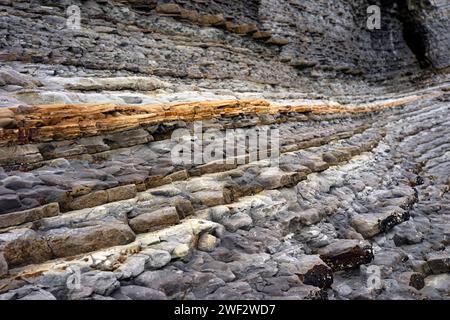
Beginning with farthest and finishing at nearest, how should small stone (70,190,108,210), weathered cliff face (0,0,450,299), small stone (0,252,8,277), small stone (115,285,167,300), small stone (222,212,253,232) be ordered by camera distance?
small stone (222,212,253,232) < small stone (70,190,108,210) < weathered cliff face (0,0,450,299) < small stone (115,285,167,300) < small stone (0,252,8,277)

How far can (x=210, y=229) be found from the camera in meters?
4.16

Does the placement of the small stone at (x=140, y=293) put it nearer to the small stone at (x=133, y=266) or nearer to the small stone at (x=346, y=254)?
the small stone at (x=133, y=266)

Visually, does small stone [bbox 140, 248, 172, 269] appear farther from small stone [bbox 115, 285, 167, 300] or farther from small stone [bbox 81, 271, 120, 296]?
small stone [bbox 81, 271, 120, 296]

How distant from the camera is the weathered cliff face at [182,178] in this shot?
3426 millimetres

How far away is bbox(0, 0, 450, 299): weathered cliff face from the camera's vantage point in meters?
3.43

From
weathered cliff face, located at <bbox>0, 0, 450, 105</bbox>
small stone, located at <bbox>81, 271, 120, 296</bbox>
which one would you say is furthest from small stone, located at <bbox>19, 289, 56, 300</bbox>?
weathered cliff face, located at <bbox>0, 0, 450, 105</bbox>

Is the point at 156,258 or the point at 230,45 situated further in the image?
the point at 230,45

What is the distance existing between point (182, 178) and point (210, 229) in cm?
110

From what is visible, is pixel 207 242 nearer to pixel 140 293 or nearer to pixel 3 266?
pixel 140 293

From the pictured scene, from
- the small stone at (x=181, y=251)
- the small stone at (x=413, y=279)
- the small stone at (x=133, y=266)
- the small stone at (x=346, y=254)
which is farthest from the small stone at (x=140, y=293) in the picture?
the small stone at (x=413, y=279)

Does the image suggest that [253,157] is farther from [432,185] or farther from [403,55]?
[403,55]

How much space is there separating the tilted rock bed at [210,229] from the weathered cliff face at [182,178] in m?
0.02

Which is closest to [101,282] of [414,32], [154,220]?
[154,220]

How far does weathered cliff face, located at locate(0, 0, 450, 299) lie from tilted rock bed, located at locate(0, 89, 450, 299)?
0.02 meters
